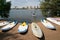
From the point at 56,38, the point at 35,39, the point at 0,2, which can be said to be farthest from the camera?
the point at 0,2

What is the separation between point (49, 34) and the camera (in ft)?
44.8

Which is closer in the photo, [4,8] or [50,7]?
[50,7]

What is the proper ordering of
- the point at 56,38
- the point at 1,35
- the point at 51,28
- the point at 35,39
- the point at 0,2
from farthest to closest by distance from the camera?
the point at 0,2, the point at 51,28, the point at 1,35, the point at 56,38, the point at 35,39

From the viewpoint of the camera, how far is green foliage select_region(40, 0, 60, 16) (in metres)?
32.4

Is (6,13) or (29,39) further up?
(29,39)

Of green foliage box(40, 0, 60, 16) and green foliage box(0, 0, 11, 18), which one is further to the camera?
green foliage box(0, 0, 11, 18)

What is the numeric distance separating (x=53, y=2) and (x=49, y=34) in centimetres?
1987

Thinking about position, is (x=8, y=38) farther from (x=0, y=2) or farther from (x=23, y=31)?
(x=0, y=2)

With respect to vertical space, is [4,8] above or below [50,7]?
above

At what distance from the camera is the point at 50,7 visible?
33250 mm

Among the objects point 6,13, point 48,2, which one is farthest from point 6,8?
point 48,2

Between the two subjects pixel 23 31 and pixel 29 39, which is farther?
pixel 23 31

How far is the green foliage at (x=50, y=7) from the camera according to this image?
106ft

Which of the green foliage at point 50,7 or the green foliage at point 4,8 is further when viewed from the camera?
the green foliage at point 4,8
